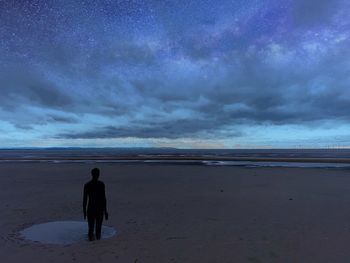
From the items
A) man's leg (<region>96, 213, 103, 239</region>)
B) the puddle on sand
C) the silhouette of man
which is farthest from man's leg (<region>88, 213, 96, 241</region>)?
the puddle on sand

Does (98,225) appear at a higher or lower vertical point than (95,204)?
lower

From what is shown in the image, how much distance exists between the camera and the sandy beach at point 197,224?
342 inches

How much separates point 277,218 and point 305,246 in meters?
3.83

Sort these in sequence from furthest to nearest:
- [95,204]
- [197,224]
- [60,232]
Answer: [197,224] < [60,232] < [95,204]

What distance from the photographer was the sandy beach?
28.5 feet

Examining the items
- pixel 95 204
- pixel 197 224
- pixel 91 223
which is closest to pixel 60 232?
pixel 91 223

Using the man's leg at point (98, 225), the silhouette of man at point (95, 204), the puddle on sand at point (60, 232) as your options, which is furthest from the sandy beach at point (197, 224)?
the silhouette of man at point (95, 204)

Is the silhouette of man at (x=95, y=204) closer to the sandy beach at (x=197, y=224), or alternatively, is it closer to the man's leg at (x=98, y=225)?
the man's leg at (x=98, y=225)

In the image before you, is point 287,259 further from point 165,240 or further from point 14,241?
point 14,241

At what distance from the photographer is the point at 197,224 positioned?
12.2 meters

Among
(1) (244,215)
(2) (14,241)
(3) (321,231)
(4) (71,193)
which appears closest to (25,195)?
(4) (71,193)

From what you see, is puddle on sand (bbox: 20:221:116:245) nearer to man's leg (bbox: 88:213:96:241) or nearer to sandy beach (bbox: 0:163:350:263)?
man's leg (bbox: 88:213:96:241)

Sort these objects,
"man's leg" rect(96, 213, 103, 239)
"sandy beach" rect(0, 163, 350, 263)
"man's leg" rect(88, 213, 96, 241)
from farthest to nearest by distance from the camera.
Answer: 1. "man's leg" rect(96, 213, 103, 239)
2. "man's leg" rect(88, 213, 96, 241)
3. "sandy beach" rect(0, 163, 350, 263)

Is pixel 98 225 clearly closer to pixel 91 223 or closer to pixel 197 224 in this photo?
pixel 91 223
